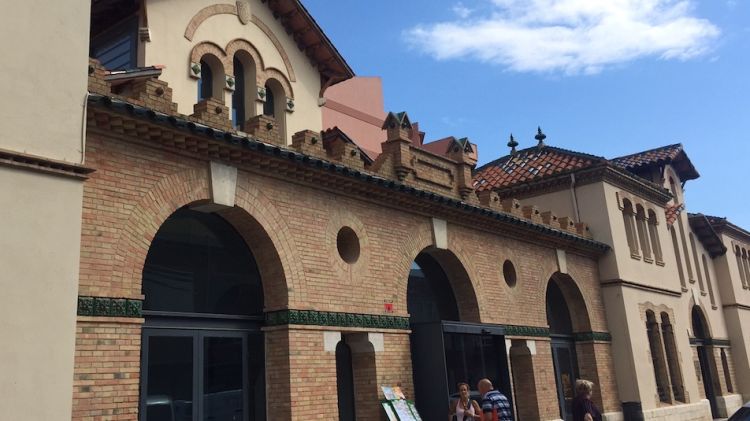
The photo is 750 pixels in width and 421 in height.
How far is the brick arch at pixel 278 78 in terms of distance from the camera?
16495 millimetres

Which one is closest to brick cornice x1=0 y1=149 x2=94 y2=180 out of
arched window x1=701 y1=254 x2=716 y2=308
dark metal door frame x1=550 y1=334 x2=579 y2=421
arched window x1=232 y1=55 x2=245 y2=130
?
arched window x1=232 y1=55 x2=245 y2=130

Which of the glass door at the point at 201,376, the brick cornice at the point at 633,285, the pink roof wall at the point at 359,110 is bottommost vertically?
the glass door at the point at 201,376

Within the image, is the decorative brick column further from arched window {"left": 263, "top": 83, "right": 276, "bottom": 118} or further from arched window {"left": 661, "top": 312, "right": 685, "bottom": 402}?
arched window {"left": 263, "top": 83, "right": 276, "bottom": 118}

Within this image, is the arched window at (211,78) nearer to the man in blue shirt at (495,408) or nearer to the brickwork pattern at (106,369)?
the brickwork pattern at (106,369)

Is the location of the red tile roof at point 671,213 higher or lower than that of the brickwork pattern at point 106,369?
higher

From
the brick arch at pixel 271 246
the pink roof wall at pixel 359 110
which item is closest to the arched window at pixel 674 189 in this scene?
the pink roof wall at pixel 359 110

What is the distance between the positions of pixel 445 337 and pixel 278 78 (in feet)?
25.8

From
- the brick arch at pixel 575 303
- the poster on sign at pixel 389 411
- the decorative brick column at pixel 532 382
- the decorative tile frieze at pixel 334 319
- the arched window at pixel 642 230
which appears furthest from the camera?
the arched window at pixel 642 230

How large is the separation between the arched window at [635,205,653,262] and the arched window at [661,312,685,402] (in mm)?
2102

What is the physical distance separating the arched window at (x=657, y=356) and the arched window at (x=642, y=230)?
2.09 m

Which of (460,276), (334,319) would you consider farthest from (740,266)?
(334,319)

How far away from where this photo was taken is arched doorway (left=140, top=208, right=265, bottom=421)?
9.27 metres

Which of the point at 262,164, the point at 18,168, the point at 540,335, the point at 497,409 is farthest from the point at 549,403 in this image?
the point at 18,168

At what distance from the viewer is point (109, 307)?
26.7 ft
